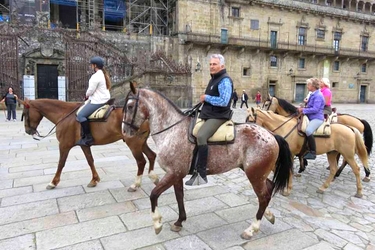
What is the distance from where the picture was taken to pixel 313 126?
5.10 m

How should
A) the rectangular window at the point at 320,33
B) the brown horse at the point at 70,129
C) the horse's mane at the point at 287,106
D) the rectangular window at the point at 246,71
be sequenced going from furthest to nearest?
the rectangular window at the point at 320,33 < the rectangular window at the point at 246,71 < the horse's mane at the point at 287,106 < the brown horse at the point at 70,129

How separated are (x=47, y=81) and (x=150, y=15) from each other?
14565 mm

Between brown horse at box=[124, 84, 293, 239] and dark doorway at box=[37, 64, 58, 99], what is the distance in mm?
19462

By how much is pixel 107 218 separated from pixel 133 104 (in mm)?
1689

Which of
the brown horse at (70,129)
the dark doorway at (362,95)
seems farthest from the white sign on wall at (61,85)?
the dark doorway at (362,95)

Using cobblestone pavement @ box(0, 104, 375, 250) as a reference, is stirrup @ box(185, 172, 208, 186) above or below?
above

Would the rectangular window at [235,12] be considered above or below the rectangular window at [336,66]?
above

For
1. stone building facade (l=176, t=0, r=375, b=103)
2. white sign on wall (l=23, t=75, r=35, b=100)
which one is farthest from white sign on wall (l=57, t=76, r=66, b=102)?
stone building facade (l=176, t=0, r=375, b=103)

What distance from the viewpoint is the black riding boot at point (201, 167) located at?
3.29 metres

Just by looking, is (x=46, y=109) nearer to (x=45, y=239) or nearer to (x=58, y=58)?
(x=45, y=239)

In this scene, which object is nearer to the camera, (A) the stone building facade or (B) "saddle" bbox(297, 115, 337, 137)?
(B) "saddle" bbox(297, 115, 337, 137)

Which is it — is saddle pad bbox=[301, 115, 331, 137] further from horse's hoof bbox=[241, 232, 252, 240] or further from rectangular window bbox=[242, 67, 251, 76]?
rectangular window bbox=[242, 67, 251, 76]

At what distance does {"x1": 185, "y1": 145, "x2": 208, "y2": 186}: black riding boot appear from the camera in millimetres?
3295

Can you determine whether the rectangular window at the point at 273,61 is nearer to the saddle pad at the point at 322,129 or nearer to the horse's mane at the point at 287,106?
the horse's mane at the point at 287,106
